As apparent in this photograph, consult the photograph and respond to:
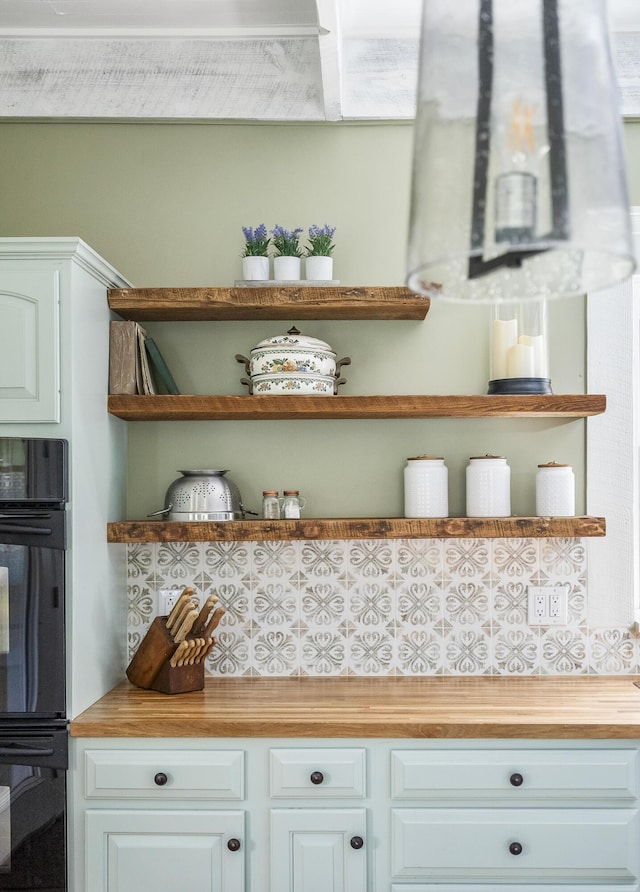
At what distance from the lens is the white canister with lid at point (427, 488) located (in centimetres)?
260

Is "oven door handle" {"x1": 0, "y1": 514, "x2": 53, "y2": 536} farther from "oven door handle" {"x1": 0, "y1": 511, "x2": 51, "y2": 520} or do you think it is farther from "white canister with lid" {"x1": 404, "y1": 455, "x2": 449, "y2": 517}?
"white canister with lid" {"x1": 404, "y1": 455, "x2": 449, "y2": 517}

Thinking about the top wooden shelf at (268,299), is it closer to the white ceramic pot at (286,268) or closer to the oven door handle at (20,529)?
the white ceramic pot at (286,268)

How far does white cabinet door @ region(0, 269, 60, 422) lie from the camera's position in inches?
87.3

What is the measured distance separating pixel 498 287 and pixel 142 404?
5.25ft

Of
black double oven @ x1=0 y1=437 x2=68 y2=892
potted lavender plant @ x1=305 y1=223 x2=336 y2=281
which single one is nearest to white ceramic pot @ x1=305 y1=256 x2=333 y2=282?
potted lavender plant @ x1=305 y1=223 x2=336 y2=281

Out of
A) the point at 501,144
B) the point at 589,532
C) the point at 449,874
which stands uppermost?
the point at 501,144

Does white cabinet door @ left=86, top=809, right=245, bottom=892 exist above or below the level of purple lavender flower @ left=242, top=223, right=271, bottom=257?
below

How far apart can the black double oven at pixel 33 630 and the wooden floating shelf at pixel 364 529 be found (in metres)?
0.35

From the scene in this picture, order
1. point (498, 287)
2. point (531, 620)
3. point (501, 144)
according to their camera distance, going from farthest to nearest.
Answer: point (531, 620) → point (498, 287) → point (501, 144)

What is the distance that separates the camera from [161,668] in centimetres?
251

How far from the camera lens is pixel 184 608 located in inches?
97.3

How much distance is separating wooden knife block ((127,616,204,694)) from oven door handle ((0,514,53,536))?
20.5 inches

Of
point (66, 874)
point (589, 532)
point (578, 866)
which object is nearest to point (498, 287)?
point (589, 532)

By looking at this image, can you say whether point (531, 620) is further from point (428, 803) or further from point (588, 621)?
point (428, 803)
